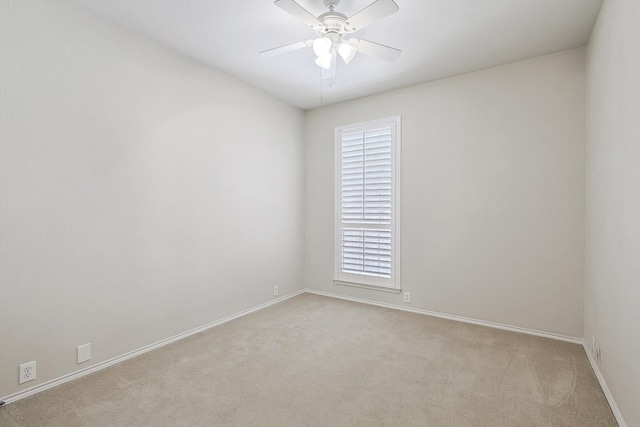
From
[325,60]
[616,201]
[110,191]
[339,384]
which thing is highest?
[325,60]

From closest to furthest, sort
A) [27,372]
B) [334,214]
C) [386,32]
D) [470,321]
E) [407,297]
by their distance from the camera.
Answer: [27,372], [386,32], [470,321], [407,297], [334,214]

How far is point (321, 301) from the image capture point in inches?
166

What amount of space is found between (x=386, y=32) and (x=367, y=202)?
199cm

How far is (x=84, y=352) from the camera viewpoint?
235 centimetres

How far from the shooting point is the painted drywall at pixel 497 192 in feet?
9.63

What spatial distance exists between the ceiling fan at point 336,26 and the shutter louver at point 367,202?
1617mm

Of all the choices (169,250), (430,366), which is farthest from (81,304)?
(430,366)

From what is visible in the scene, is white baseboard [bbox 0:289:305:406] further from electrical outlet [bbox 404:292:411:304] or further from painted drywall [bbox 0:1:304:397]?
electrical outlet [bbox 404:292:411:304]

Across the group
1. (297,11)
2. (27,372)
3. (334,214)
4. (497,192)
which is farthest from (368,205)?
(27,372)

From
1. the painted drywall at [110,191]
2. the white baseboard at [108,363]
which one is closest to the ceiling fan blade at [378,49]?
the painted drywall at [110,191]

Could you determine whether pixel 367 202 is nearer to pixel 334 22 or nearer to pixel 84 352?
pixel 334 22

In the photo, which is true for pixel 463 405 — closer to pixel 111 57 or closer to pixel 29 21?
pixel 111 57

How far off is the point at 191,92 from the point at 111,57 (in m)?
0.72

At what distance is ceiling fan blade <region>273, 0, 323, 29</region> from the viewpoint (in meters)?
1.89
